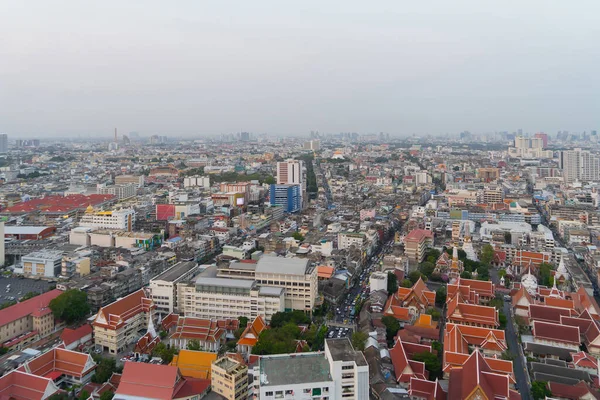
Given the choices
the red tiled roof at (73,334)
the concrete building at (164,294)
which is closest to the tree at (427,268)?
the concrete building at (164,294)

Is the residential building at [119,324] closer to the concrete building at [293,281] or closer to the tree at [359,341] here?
the concrete building at [293,281]

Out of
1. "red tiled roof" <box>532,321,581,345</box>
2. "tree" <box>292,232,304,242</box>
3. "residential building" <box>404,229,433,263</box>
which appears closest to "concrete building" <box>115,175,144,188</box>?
"tree" <box>292,232,304,242</box>

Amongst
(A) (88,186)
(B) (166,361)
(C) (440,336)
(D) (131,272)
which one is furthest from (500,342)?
(A) (88,186)

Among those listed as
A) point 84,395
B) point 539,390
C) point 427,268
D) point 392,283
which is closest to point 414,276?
point 392,283

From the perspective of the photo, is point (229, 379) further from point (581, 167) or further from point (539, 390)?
point (581, 167)

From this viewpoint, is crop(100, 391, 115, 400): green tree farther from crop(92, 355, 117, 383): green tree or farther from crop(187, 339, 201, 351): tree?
crop(187, 339, 201, 351): tree

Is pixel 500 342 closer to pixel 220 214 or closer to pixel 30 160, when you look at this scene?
pixel 220 214
